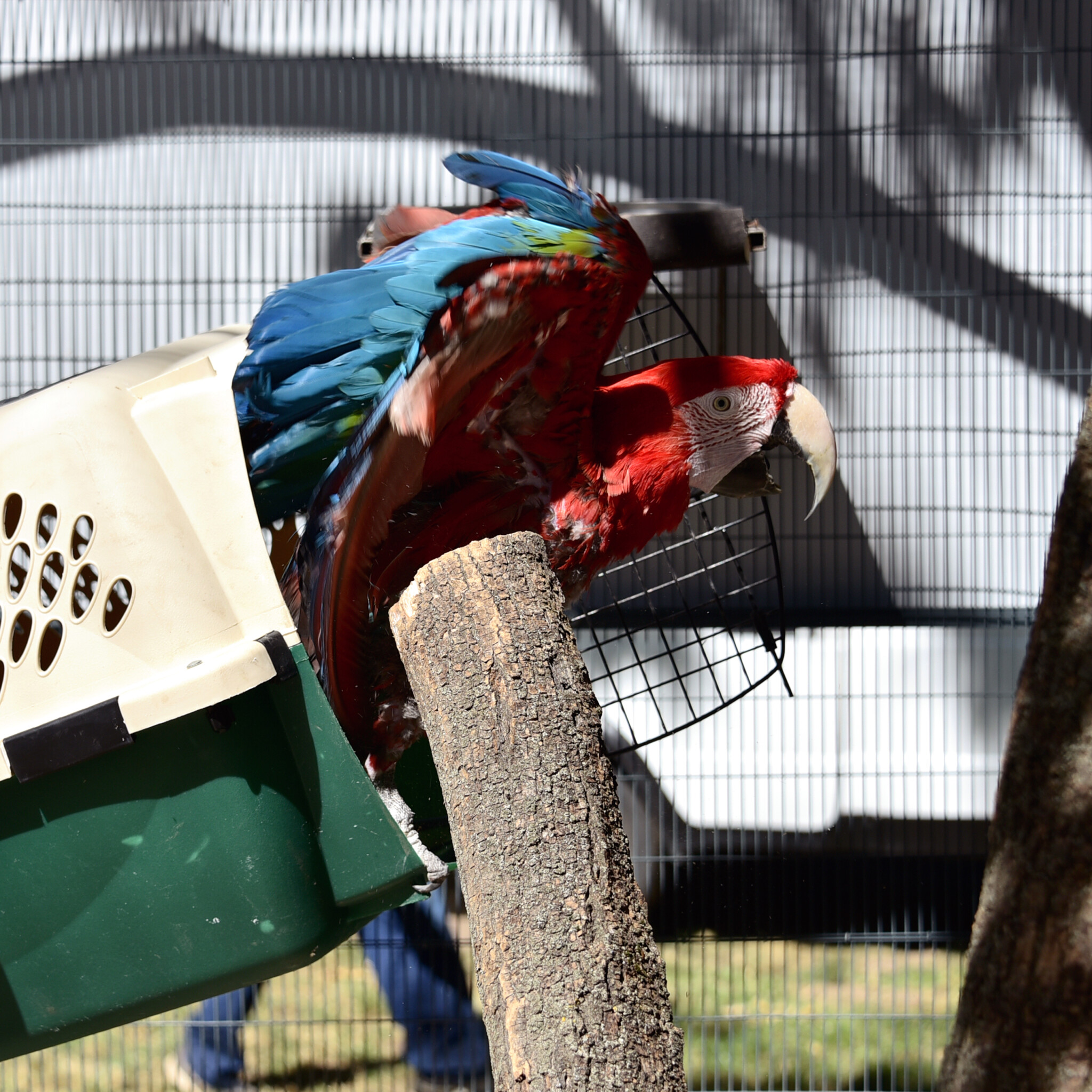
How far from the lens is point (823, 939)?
1629 mm

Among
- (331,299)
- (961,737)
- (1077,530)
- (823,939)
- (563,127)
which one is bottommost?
(823,939)

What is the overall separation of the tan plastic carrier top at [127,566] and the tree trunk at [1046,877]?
49 centimetres

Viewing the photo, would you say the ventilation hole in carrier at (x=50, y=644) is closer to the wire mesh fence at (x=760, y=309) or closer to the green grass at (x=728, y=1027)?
the wire mesh fence at (x=760, y=309)

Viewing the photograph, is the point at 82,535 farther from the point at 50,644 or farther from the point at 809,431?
the point at 809,431

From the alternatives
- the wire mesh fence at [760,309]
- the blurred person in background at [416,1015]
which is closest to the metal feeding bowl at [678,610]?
the wire mesh fence at [760,309]

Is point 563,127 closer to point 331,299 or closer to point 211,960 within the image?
point 331,299

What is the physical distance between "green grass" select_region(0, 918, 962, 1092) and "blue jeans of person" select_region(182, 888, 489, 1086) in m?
0.03

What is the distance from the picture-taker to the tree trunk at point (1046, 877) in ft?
A: 1.80

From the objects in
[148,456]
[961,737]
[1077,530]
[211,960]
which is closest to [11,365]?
[148,456]

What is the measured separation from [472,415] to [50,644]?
0.48 meters

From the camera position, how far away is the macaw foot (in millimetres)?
1027

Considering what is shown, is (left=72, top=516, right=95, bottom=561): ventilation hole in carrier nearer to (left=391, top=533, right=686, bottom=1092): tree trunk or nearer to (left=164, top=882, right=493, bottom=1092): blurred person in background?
(left=391, top=533, right=686, bottom=1092): tree trunk

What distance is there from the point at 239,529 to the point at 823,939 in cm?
133

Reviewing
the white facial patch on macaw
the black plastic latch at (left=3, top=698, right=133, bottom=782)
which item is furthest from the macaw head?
the black plastic latch at (left=3, top=698, right=133, bottom=782)
